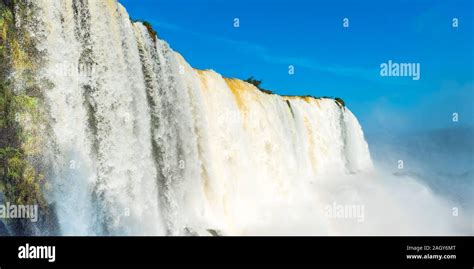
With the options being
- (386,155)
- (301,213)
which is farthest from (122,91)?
(386,155)

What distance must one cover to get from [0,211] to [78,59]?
12.0 feet

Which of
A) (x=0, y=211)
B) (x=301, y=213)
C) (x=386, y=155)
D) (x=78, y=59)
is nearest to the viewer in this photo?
(x=0, y=211)

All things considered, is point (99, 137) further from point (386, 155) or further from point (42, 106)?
point (386, 155)

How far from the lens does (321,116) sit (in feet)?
102

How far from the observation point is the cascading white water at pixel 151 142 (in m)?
12.1
